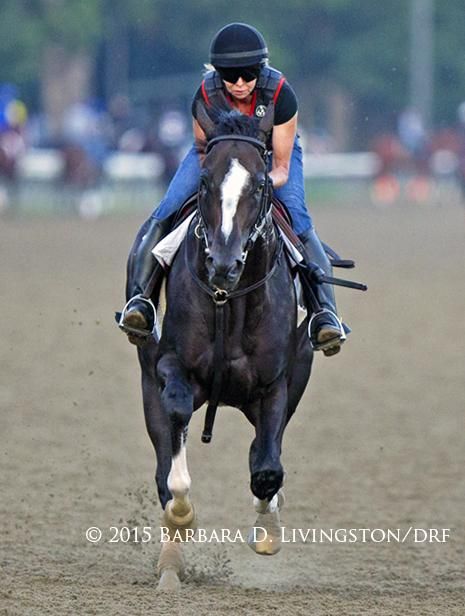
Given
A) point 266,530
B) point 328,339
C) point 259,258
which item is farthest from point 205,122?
point 266,530

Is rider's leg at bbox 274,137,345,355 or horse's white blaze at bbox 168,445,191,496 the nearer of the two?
horse's white blaze at bbox 168,445,191,496

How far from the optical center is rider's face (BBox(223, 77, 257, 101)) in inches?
272

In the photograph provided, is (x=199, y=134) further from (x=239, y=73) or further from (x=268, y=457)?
(x=268, y=457)

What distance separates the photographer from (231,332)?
22.2ft

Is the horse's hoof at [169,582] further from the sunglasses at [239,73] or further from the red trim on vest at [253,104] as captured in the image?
the sunglasses at [239,73]

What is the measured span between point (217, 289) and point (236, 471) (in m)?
3.30

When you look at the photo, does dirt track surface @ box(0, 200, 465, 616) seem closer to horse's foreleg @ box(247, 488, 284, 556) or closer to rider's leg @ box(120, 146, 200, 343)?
horse's foreleg @ box(247, 488, 284, 556)

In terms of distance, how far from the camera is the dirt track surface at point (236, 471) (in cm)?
673

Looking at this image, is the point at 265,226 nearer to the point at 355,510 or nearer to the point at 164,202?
the point at 164,202

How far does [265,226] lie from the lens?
6.68 metres

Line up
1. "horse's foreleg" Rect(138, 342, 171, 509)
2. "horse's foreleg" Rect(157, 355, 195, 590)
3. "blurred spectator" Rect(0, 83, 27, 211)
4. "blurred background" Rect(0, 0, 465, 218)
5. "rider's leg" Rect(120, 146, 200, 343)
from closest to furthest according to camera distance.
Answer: "horse's foreleg" Rect(157, 355, 195, 590) → "rider's leg" Rect(120, 146, 200, 343) → "horse's foreleg" Rect(138, 342, 171, 509) → "blurred spectator" Rect(0, 83, 27, 211) → "blurred background" Rect(0, 0, 465, 218)

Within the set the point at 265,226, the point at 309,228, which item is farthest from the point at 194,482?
the point at 265,226

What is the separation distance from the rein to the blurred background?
32.5 metres

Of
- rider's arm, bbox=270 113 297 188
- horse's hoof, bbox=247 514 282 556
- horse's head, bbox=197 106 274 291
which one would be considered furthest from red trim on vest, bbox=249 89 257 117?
horse's hoof, bbox=247 514 282 556
